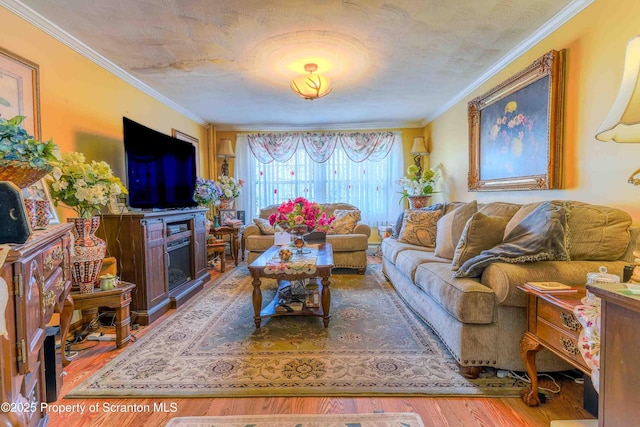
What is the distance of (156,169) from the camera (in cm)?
321

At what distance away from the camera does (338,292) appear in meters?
3.38

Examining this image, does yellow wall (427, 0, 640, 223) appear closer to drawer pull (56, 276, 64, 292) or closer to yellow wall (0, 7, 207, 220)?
drawer pull (56, 276, 64, 292)

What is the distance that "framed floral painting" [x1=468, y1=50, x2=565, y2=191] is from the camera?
235 centimetres

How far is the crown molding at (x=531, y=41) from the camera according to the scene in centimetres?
211

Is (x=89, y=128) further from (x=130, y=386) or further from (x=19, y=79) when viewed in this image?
(x=130, y=386)

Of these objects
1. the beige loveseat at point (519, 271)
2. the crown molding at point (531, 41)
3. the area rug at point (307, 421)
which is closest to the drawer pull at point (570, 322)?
the beige loveseat at point (519, 271)

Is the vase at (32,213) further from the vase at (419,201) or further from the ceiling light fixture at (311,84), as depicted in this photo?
the vase at (419,201)

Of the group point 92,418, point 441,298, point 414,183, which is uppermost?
point 414,183

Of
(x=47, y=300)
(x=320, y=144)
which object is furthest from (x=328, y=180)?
(x=47, y=300)

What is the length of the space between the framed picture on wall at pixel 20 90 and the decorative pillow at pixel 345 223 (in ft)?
10.7

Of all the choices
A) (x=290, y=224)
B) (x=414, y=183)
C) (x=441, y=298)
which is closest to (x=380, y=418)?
(x=441, y=298)

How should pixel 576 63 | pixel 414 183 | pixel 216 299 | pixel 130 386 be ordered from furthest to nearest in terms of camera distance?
pixel 414 183 < pixel 216 299 < pixel 576 63 < pixel 130 386

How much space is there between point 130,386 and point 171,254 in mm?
1571

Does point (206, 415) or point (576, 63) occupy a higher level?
point (576, 63)
